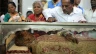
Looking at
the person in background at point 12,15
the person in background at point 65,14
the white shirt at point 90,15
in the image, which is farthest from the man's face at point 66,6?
the person in background at point 12,15

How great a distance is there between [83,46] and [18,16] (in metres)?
0.68

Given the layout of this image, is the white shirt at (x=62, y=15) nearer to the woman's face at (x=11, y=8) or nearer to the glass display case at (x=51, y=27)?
the glass display case at (x=51, y=27)

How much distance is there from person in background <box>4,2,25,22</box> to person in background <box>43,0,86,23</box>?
0.83 feet

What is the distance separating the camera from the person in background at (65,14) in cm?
261

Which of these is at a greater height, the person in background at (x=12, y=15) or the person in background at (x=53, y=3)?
the person in background at (x=53, y=3)

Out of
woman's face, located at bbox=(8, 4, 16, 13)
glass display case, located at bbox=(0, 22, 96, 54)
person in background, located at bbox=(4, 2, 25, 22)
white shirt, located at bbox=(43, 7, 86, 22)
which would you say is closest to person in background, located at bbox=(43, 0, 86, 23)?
white shirt, located at bbox=(43, 7, 86, 22)

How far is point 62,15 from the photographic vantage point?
104 inches

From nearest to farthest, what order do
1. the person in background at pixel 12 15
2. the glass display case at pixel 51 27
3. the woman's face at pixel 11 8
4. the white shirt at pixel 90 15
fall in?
the glass display case at pixel 51 27 → the person in background at pixel 12 15 → the white shirt at pixel 90 15 → the woman's face at pixel 11 8

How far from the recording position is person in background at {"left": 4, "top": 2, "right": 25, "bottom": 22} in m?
2.60

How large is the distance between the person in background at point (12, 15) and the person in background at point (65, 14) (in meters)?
0.25

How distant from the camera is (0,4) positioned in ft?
9.12

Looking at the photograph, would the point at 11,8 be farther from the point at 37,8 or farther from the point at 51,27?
the point at 51,27

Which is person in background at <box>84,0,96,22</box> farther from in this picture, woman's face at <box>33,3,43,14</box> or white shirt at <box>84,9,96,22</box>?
woman's face at <box>33,3,43,14</box>

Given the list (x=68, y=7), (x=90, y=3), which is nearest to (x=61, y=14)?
(x=68, y=7)
